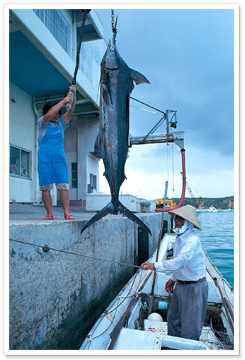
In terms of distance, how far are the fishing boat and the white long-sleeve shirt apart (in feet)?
1.88

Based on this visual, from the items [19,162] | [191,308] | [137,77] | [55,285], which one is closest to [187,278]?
[191,308]

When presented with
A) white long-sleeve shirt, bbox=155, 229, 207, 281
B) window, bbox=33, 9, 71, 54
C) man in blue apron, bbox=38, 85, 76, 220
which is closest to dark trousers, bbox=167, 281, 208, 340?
white long-sleeve shirt, bbox=155, 229, 207, 281

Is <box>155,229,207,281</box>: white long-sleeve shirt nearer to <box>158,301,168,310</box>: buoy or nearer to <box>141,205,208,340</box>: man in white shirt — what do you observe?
<box>141,205,208,340</box>: man in white shirt

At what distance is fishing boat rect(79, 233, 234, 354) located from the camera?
2.19m

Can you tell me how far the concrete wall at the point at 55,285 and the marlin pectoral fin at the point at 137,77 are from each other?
1590 mm

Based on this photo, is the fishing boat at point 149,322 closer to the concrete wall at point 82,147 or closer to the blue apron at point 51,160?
the blue apron at point 51,160

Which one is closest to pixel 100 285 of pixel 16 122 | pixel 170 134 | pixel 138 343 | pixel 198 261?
pixel 138 343

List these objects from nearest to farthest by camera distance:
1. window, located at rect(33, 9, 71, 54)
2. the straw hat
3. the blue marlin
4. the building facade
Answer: the blue marlin < the straw hat < the building facade < window, located at rect(33, 9, 71, 54)

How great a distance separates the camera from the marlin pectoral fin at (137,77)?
2406 millimetres

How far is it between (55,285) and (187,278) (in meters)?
1.31

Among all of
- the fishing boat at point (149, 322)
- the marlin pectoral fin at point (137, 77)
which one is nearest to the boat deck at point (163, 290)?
the fishing boat at point (149, 322)

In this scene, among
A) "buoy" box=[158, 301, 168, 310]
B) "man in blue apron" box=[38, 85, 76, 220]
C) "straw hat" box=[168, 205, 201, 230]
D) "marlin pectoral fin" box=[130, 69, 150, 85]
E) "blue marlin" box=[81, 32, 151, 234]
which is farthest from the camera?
"buoy" box=[158, 301, 168, 310]
